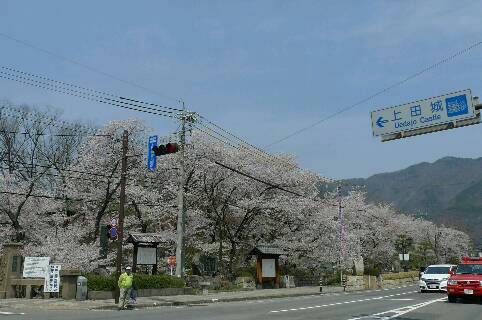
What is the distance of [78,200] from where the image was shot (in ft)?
125

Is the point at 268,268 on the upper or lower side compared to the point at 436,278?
upper

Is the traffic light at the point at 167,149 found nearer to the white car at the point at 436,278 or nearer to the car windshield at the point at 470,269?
the car windshield at the point at 470,269

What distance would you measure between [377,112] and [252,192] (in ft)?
78.9

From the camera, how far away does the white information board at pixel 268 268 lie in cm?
3621

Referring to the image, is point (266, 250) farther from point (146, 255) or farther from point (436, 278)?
point (436, 278)

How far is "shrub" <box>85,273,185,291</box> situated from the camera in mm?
24141

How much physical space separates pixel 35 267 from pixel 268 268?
57.4 ft

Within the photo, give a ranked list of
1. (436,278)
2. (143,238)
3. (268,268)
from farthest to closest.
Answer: (268,268) < (436,278) < (143,238)

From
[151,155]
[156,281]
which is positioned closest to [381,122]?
[151,155]

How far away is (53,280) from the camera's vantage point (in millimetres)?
23859

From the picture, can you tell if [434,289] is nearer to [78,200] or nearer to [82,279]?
[82,279]

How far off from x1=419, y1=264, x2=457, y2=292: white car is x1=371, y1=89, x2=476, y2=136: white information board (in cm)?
1940

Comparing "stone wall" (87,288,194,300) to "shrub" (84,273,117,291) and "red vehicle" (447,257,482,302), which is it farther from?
"red vehicle" (447,257,482,302)

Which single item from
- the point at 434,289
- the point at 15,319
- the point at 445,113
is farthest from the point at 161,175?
the point at 445,113
